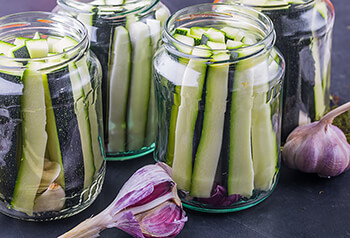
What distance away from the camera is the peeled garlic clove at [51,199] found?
110 cm

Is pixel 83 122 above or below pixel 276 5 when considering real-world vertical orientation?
below

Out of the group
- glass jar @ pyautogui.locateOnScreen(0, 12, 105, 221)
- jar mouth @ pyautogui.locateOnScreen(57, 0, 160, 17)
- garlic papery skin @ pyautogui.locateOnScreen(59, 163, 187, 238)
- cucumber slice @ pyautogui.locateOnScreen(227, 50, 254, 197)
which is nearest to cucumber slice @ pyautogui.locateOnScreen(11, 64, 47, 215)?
glass jar @ pyautogui.locateOnScreen(0, 12, 105, 221)

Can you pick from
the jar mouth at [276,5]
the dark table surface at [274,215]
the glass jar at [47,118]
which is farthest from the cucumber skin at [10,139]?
the jar mouth at [276,5]

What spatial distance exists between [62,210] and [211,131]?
0.32 meters

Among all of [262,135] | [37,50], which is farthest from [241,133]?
[37,50]

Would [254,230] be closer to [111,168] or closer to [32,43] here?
[111,168]

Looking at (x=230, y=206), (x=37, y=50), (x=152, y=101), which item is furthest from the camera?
(x=152, y=101)

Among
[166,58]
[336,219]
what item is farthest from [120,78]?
[336,219]

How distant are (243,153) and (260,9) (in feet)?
1.00

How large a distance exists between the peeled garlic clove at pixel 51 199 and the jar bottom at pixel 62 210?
1 cm

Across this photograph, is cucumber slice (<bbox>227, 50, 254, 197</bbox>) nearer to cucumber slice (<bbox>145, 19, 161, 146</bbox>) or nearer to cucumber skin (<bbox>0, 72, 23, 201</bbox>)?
cucumber slice (<bbox>145, 19, 161, 146</bbox>)

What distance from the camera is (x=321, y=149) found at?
1.21 metres

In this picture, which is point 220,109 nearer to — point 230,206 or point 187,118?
point 187,118

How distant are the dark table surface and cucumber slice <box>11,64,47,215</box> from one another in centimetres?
7
